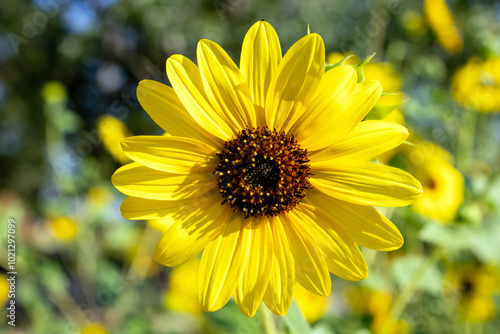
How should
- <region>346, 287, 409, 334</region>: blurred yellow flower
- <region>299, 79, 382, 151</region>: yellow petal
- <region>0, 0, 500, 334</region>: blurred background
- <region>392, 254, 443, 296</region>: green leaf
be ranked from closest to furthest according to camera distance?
<region>299, 79, 382, 151</region>: yellow petal < <region>392, 254, 443, 296</region>: green leaf < <region>0, 0, 500, 334</region>: blurred background < <region>346, 287, 409, 334</region>: blurred yellow flower

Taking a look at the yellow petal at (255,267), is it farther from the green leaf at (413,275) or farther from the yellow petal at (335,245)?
the green leaf at (413,275)

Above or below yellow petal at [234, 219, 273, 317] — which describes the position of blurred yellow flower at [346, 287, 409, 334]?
above

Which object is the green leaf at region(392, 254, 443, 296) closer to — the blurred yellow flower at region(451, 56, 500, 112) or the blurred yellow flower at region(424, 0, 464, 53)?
the blurred yellow flower at region(451, 56, 500, 112)

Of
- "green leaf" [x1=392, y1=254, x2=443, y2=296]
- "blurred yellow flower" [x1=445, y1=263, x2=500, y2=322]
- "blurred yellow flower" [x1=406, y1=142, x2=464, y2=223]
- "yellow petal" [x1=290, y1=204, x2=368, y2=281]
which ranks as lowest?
"yellow petal" [x1=290, y1=204, x2=368, y2=281]

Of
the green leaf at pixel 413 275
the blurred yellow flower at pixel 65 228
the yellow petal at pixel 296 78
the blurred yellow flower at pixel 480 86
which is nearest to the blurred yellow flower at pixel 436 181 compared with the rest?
the green leaf at pixel 413 275

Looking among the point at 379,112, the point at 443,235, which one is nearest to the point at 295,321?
the point at 379,112

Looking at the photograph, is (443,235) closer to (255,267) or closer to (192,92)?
(255,267)

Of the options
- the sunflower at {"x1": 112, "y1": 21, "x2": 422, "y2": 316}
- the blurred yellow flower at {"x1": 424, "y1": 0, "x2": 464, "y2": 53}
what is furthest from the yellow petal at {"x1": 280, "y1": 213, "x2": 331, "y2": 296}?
the blurred yellow flower at {"x1": 424, "y1": 0, "x2": 464, "y2": 53}
